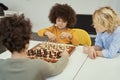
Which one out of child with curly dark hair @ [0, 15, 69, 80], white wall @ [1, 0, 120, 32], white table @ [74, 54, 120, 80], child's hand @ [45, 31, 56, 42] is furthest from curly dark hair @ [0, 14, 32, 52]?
white wall @ [1, 0, 120, 32]

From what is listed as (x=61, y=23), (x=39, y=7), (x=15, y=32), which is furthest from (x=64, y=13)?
(x=39, y=7)

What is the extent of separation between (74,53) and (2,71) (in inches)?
30.5

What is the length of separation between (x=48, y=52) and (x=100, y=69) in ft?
1.51

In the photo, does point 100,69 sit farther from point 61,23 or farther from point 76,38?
point 61,23

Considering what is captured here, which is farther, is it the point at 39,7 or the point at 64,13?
the point at 39,7

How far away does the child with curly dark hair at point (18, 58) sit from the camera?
112 cm

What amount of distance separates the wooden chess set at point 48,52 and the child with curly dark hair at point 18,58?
1.06ft

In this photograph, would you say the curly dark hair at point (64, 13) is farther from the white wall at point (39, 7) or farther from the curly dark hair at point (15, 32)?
the white wall at point (39, 7)

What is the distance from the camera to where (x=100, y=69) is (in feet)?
4.74

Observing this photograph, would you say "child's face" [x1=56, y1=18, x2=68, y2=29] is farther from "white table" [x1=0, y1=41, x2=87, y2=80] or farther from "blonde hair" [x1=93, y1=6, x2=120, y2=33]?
"blonde hair" [x1=93, y1=6, x2=120, y2=33]

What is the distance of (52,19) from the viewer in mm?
2318

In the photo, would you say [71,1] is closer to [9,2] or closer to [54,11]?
[9,2]

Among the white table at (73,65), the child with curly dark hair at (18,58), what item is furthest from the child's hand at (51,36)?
the child with curly dark hair at (18,58)

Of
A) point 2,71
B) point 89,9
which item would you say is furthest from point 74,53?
point 89,9
